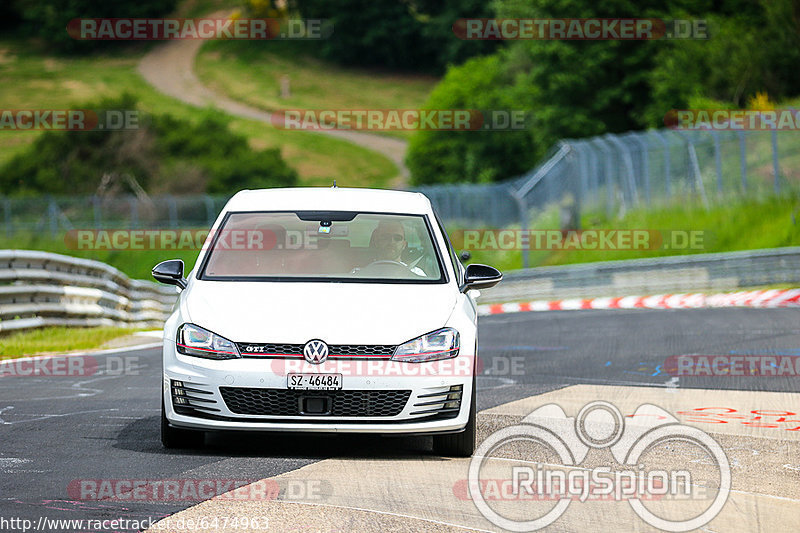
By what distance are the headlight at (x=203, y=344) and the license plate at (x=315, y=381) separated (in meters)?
0.37

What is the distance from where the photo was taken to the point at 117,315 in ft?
70.2

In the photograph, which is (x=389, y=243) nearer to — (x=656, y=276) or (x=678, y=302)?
(x=678, y=302)

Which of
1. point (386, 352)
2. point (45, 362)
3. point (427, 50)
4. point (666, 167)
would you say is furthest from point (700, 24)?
point (427, 50)

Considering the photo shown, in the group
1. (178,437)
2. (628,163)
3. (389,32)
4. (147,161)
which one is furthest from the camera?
(389,32)

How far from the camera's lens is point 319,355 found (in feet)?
24.9

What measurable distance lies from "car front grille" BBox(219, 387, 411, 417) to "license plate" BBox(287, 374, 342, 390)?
4 cm

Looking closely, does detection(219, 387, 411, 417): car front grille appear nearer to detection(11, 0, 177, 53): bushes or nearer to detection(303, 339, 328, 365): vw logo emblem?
detection(303, 339, 328, 365): vw logo emblem

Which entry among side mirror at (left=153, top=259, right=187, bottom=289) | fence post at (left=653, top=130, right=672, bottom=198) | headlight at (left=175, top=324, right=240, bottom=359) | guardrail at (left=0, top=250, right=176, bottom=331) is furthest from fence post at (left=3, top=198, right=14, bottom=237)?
headlight at (left=175, top=324, right=240, bottom=359)

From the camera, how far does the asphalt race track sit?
6.22 meters

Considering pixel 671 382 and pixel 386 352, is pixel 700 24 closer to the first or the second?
pixel 671 382

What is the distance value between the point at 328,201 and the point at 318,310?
150cm

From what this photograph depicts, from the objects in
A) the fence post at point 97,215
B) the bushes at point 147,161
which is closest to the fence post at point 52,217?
the fence post at point 97,215

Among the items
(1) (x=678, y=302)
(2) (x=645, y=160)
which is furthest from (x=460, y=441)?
(2) (x=645, y=160)

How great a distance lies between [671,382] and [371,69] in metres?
114
